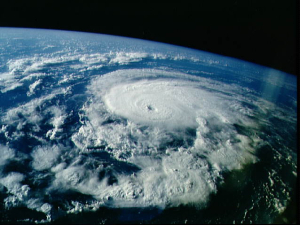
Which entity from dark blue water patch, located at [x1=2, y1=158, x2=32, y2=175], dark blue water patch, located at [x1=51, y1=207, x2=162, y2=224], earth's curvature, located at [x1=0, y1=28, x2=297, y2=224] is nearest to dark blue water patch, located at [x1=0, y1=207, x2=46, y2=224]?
earth's curvature, located at [x1=0, y1=28, x2=297, y2=224]

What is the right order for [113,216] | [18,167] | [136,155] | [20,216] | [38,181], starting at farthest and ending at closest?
1. [136,155]
2. [18,167]
3. [38,181]
4. [113,216]
5. [20,216]

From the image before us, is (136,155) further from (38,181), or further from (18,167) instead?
(18,167)

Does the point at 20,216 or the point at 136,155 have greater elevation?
the point at 136,155

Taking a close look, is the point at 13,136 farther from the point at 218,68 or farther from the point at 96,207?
the point at 218,68

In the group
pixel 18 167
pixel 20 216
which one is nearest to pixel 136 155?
pixel 20 216

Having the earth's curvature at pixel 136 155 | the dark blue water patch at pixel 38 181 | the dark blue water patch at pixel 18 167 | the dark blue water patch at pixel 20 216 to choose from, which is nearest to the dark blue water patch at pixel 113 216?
the earth's curvature at pixel 136 155

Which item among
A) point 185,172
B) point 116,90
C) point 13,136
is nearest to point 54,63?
point 116,90

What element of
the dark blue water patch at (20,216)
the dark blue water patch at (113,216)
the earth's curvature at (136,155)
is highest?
the earth's curvature at (136,155)

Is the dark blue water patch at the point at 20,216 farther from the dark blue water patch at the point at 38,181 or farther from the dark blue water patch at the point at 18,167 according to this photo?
the dark blue water patch at the point at 18,167
